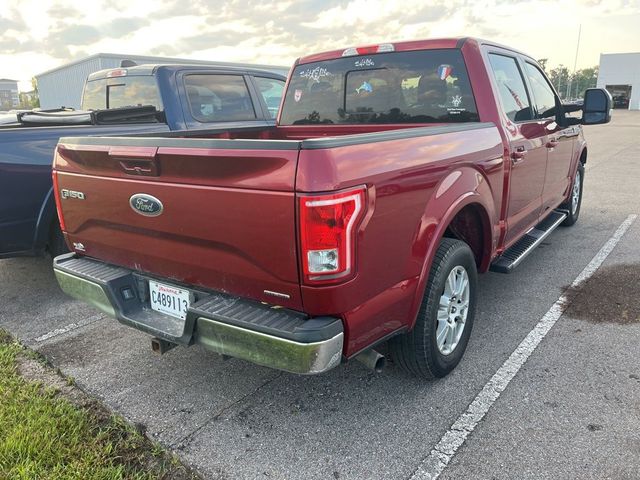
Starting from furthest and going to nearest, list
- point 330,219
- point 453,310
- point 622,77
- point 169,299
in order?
point 622,77, point 453,310, point 169,299, point 330,219

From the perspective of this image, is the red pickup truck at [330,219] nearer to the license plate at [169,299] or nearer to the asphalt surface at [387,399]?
the license plate at [169,299]

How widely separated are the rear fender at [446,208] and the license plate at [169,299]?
1.13m

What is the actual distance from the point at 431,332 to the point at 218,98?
390 cm

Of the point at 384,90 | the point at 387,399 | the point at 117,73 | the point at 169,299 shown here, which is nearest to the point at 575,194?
the point at 384,90

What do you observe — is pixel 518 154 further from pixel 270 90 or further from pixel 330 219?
pixel 270 90

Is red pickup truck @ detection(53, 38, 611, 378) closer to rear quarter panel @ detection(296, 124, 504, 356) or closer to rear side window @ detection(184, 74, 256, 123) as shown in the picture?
rear quarter panel @ detection(296, 124, 504, 356)

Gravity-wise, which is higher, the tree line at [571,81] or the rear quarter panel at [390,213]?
the rear quarter panel at [390,213]

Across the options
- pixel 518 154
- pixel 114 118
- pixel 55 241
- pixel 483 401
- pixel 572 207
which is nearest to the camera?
pixel 483 401

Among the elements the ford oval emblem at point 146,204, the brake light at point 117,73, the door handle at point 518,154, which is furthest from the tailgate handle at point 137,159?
the brake light at point 117,73

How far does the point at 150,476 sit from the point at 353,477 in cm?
91

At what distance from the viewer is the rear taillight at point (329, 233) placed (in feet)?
6.41

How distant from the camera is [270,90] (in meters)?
6.21

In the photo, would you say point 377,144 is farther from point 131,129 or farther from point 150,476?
point 131,129

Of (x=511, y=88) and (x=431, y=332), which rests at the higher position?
(x=511, y=88)
